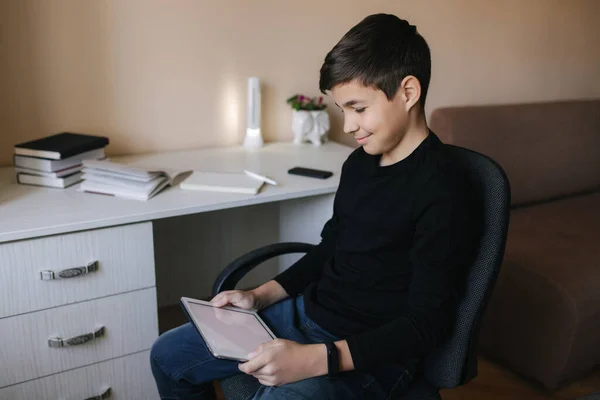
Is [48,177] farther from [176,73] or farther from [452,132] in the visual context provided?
[452,132]

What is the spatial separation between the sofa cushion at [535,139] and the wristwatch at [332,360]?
133 centimetres

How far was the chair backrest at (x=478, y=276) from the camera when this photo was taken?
1.07m

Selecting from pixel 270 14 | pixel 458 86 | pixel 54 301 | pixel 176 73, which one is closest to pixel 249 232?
pixel 176 73

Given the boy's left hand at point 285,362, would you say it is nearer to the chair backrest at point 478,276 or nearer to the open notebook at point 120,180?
the chair backrest at point 478,276

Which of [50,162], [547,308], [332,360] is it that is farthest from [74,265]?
[547,308]

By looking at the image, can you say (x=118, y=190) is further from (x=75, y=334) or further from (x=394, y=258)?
(x=394, y=258)

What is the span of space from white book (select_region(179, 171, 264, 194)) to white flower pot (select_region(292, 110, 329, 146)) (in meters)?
0.51

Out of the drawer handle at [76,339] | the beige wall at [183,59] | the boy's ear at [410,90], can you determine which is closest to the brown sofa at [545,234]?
the beige wall at [183,59]

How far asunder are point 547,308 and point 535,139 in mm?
835

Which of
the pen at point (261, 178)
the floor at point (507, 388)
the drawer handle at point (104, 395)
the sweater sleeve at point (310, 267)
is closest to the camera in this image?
the sweater sleeve at point (310, 267)

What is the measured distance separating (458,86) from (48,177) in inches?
68.9

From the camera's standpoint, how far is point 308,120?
6.89 feet

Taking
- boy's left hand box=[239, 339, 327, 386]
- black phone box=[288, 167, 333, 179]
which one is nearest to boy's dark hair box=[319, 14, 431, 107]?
boy's left hand box=[239, 339, 327, 386]

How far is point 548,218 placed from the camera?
7.43 feet
